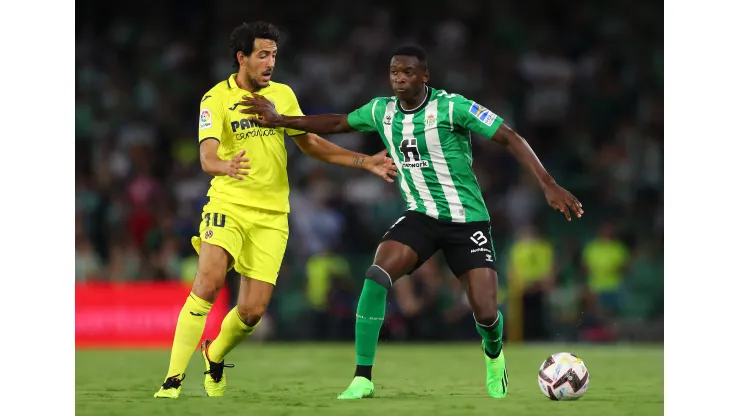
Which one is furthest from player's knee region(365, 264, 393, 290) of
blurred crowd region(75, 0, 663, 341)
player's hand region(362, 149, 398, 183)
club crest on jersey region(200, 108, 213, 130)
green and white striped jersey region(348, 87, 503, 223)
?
blurred crowd region(75, 0, 663, 341)

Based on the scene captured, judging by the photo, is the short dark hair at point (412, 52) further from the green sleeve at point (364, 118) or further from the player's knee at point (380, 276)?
the player's knee at point (380, 276)

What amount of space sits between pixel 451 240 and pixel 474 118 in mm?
837

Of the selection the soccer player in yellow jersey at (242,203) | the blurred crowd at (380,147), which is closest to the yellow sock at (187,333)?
the soccer player in yellow jersey at (242,203)

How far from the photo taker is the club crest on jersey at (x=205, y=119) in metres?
8.01

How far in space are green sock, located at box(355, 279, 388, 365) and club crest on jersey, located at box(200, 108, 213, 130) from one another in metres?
1.47

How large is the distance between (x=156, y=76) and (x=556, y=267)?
7050 mm

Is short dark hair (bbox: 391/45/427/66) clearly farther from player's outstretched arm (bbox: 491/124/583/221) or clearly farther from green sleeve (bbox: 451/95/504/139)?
player's outstretched arm (bbox: 491/124/583/221)

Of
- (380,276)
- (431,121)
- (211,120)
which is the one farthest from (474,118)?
(211,120)

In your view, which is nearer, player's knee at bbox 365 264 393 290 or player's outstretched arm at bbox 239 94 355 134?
player's knee at bbox 365 264 393 290

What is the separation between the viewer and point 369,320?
7.93 m

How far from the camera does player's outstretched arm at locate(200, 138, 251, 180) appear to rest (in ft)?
25.2

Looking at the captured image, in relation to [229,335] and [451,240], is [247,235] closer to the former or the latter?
[229,335]
